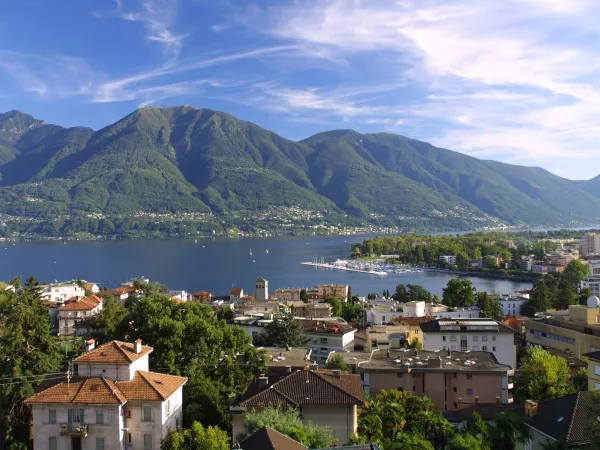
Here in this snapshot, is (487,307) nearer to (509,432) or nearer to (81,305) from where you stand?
(81,305)

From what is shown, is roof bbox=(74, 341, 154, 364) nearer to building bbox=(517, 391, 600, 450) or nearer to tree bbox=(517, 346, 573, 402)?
building bbox=(517, 391, 600, 450)

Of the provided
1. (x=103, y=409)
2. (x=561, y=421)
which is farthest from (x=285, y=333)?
(x=561, y=421)

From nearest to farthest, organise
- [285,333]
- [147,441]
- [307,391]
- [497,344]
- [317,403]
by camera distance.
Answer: [147,441] < [317,403] < [307,391] < [497,344] < [285,333]

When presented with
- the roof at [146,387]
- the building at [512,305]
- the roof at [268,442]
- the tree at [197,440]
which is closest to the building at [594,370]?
the tree at [197,440]

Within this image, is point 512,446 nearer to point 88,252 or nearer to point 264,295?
point 264,295

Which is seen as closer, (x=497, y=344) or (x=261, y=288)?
(x=497, y=344)

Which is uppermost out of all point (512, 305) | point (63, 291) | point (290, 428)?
point (290, 428)

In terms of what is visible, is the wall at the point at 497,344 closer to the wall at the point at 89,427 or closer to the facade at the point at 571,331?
the facade at the point at 571,331

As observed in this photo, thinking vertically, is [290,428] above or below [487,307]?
above

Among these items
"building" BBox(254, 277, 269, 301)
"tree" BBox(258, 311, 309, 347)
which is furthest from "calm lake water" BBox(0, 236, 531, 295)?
"tree" BBox(258, 311, 309, 347)
